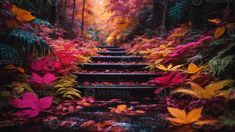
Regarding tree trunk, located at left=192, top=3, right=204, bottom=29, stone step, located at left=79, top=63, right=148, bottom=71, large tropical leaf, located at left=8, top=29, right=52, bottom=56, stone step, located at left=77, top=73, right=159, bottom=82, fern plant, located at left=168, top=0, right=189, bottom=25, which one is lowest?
stone step, located at left=77, top=73, right=159, bottom=82

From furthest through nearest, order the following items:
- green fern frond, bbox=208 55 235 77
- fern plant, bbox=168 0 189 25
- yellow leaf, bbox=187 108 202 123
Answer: fern plant, bbox=168 0 189 25 < green fern frond, bbox=208 55 235 77 < yellow leaf, bbox=187 108 202 123

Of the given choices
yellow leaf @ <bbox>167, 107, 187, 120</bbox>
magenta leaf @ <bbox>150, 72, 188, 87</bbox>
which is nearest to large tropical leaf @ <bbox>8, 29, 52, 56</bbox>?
magenta leaf @ <bbox>150, 72, 188, 87</bbox>

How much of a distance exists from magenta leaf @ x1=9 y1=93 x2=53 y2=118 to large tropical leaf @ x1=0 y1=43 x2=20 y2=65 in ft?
2.81

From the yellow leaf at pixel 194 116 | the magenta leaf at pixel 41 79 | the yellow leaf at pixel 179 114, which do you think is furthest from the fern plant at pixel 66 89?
the yellow leaf at pixel 194 116

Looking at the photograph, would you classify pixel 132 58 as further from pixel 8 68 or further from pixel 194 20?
pixel 8 68

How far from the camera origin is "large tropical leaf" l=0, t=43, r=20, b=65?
12.9ft

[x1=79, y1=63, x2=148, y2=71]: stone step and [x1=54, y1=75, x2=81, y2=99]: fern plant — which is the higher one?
[x1=79, y1=63, x2=148, y2=71]: stone step

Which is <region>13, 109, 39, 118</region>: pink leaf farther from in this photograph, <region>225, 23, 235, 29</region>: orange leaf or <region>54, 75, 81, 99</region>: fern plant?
<region>225, 23, 235, 29</region>: orange leaf

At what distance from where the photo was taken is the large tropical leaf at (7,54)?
392 centimetres

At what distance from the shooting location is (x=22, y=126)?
3133mm

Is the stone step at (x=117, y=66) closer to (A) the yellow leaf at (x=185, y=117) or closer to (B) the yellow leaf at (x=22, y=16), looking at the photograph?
→ (B) the yellow leaf at (x=22, y=16)

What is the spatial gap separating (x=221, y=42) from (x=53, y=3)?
25.4 feet

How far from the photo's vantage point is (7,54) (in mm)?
3922

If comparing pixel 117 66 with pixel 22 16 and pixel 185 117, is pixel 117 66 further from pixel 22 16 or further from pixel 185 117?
pixel 185 117
